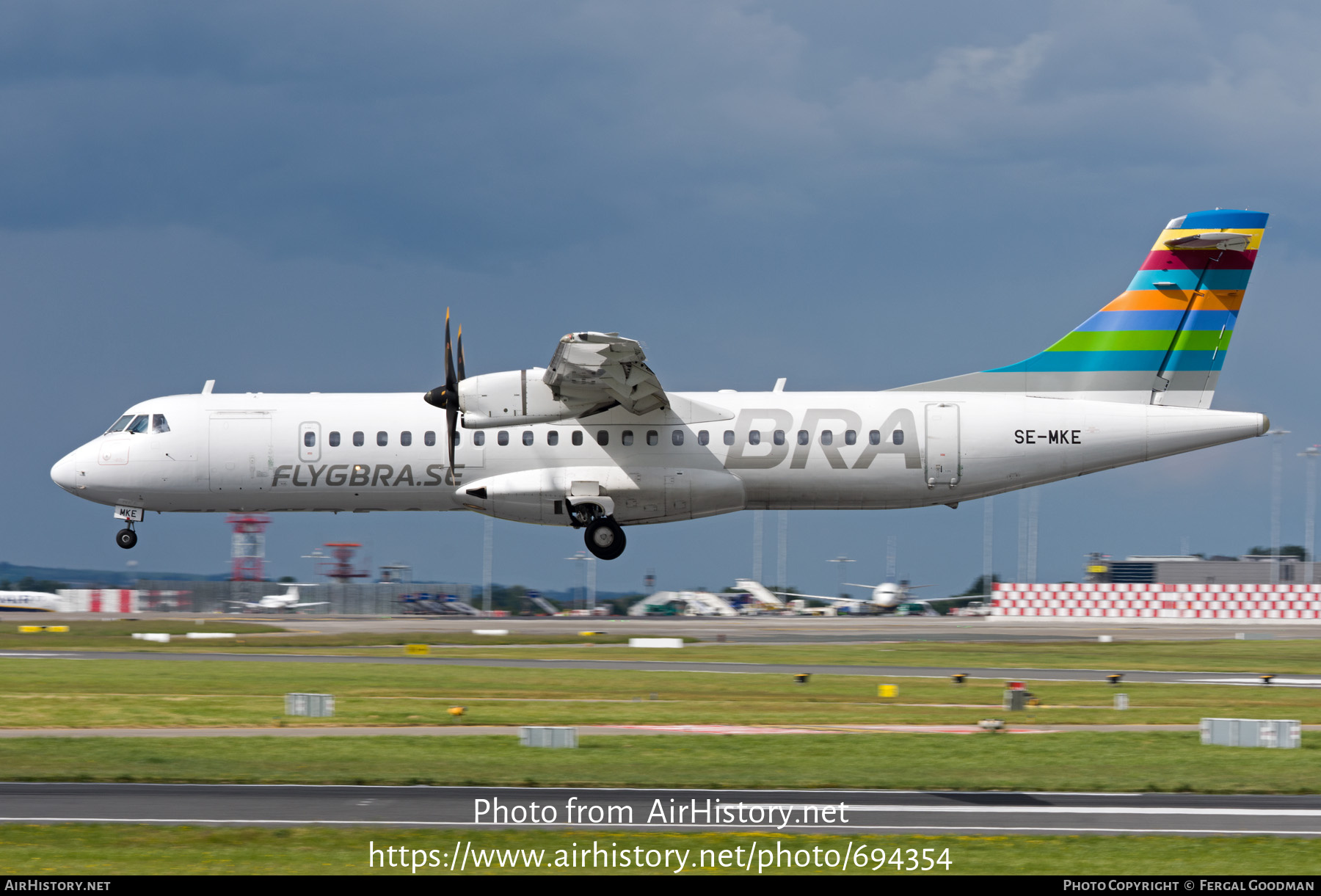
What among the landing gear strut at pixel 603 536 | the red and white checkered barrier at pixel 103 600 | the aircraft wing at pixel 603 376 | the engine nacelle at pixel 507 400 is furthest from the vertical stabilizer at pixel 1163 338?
the red and white checkered barrier at pixel 103 600

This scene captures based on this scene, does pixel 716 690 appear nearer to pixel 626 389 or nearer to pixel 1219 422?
pixel 626 389

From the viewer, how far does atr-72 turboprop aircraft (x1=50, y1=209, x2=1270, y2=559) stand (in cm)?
3114

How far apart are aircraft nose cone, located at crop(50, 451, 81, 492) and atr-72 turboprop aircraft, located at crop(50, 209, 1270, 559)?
1.63 metres

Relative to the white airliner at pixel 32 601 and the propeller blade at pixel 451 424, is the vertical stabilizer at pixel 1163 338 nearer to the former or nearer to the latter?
the propeller blade at pixel 451 424

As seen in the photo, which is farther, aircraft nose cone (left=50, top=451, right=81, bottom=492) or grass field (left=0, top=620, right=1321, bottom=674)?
aircraft nose cone (left=50, top=451, right=81, bottom=492)

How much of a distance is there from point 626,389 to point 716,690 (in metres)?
9.94

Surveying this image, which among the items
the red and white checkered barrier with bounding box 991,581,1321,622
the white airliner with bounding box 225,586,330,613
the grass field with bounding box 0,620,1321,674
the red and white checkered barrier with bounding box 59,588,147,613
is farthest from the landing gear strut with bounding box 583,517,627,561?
the white airliner with bounding box 225,586,330,613

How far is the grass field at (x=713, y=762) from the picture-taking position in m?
13.7

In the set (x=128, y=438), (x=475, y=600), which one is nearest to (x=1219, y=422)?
(x=128, y=438)

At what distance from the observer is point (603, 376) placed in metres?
29.5

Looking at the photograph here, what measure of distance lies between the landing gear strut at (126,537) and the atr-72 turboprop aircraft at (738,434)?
1722 millimetres

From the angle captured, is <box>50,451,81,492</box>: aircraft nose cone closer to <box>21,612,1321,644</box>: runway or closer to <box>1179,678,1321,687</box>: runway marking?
<box>21,612,1321,644</box>: runway

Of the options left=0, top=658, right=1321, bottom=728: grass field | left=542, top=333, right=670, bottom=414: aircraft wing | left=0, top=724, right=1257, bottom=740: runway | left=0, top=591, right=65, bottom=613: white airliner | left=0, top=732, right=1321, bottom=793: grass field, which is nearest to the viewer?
left=0, top=732, right=1321, bottom=793: grass field

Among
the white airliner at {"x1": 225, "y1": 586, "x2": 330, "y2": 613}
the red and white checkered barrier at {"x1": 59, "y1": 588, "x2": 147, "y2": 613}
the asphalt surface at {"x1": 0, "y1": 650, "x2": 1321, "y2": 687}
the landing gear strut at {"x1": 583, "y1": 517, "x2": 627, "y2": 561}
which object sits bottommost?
the white airliner at {"x1": 225, "y1": 586, "x2": 330, "y2": 613}
